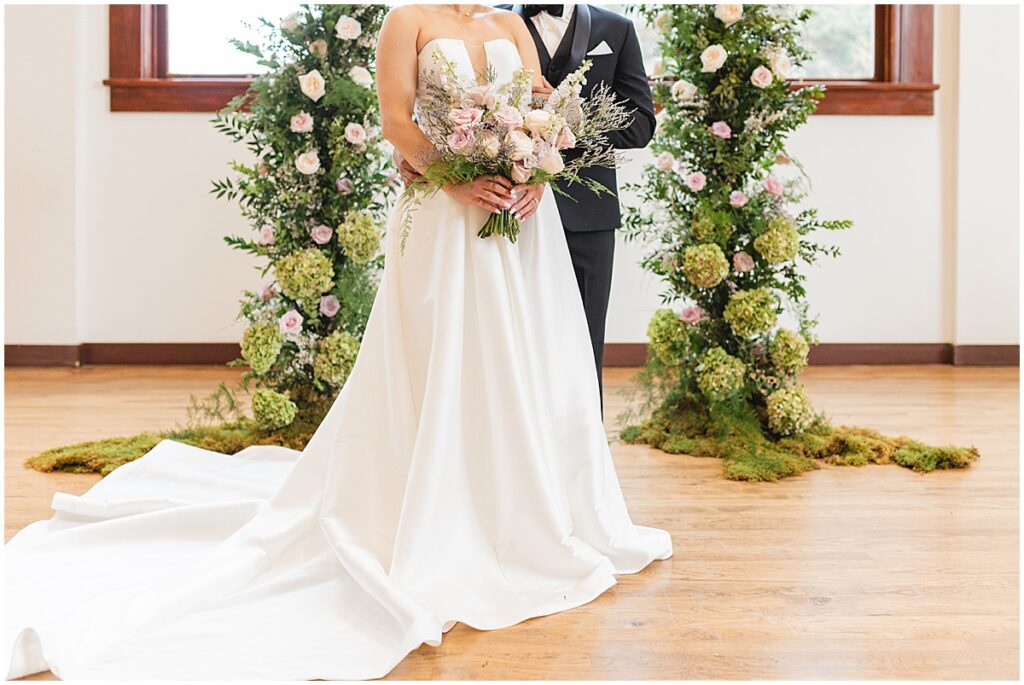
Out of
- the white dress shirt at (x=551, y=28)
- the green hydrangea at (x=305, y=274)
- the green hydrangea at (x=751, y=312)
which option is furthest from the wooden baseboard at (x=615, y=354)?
the white dress shirt at (x=551, y=28)

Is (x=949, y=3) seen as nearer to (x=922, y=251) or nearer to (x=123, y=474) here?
(x=922, y=251)

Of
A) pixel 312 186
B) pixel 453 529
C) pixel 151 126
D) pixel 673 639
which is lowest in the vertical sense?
pixel 673 639

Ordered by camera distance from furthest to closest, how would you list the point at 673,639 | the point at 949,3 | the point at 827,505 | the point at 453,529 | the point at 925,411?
the point at 949,3 < the point at 925,411 < the point at 827,505 < the point at 453,529 < the point at 673,639

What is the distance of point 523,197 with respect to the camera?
9.36 feet

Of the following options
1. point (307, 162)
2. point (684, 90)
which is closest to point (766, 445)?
point (684, 90)

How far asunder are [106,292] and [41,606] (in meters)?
4.61

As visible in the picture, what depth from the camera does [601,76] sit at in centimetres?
350

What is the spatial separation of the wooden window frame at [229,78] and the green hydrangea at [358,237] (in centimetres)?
256

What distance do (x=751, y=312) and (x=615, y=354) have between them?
7.74 feet

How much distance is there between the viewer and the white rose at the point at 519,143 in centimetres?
263

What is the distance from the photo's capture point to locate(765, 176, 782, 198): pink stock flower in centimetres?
454

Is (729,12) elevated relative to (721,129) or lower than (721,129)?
elevated

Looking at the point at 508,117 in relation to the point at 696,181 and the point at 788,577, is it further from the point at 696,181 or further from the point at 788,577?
the point at 696,181

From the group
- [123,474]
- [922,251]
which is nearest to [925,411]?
[922,251]
